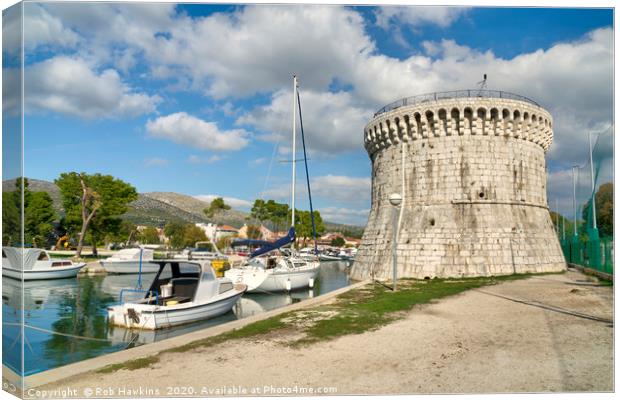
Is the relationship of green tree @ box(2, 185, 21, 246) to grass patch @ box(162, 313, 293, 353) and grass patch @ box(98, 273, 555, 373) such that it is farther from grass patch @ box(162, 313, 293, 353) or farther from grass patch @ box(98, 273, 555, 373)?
grass patch @ box(162, 313, 293, 353)

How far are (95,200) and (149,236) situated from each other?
5302cm

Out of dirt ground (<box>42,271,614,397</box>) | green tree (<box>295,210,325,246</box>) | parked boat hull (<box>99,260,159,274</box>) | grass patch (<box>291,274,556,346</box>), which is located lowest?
parked boat hull (<box>99,260,159,274</box>)

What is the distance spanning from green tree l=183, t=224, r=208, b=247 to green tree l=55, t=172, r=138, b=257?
3434cm

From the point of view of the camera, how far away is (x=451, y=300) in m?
13.5

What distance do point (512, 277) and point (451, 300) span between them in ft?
29.0

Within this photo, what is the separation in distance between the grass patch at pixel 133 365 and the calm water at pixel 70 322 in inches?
48.8

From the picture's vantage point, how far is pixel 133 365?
6586 mm

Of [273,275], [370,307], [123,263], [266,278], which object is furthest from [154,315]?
[123,263]

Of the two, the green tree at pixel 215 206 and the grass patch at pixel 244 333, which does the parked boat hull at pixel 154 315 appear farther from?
the green tree at pixel 215 206

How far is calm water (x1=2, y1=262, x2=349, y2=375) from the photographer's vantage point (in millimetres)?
5668

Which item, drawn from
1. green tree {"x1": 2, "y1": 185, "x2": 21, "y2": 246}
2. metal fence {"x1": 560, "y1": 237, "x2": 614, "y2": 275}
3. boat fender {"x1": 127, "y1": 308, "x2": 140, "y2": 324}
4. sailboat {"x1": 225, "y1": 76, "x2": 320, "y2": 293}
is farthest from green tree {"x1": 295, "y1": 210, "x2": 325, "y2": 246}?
green tree {"x1": 2, "y1": 185, "x2": 21, "y2": 246}

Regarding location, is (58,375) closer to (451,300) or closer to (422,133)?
(451,300)

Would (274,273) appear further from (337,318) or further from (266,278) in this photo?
(337,318)

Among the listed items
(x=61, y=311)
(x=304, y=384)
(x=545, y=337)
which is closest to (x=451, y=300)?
(x=545, y=337)
